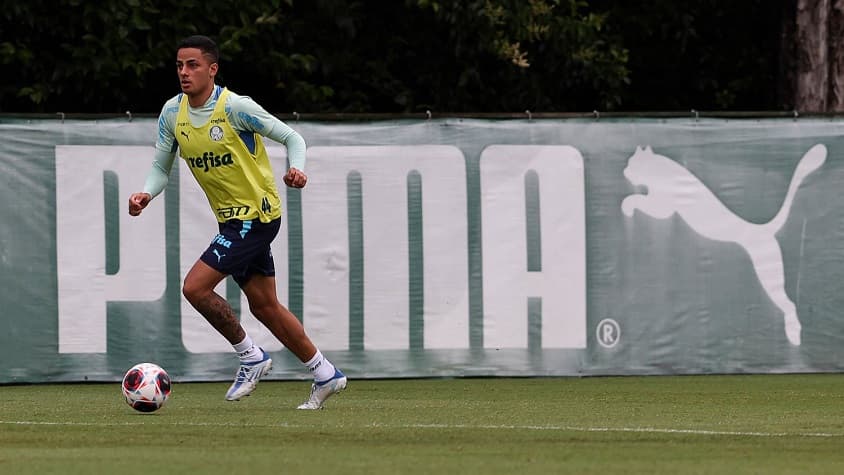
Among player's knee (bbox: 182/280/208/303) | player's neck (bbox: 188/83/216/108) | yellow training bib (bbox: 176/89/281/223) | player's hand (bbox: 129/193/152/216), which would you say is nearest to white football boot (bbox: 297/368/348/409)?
player's knee (bbox: 182/280/208/303)

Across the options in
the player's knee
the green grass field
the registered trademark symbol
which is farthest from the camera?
the registered trademark symbol

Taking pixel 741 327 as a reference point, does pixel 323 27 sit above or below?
above

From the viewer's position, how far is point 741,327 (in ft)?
43.9

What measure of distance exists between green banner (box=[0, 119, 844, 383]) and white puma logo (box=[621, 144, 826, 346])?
0.01 meters

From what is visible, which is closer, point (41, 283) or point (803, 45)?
point (41, 283)

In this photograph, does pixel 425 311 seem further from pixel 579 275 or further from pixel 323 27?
pixel 323 27

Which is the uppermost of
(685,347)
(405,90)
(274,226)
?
(405,90)

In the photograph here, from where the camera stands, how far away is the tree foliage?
16203 mm

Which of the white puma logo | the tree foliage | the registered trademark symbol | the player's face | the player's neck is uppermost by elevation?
the tree foliage

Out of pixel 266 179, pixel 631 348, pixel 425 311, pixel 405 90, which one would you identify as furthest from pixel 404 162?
pixel 405 90

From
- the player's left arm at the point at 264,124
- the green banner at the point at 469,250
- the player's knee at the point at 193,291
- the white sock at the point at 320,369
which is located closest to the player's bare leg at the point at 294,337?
the white sock at the point at 320,369

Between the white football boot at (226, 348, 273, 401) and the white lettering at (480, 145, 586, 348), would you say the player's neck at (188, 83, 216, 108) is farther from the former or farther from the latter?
the white lettering at (480, 145, 586, 348)

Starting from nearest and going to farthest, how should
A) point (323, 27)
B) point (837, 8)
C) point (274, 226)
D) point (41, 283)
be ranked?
point (274, 226) → point (41, 283) → point (837, 8) → point (323, 27)

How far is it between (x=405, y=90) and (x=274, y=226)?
858 centimetres
